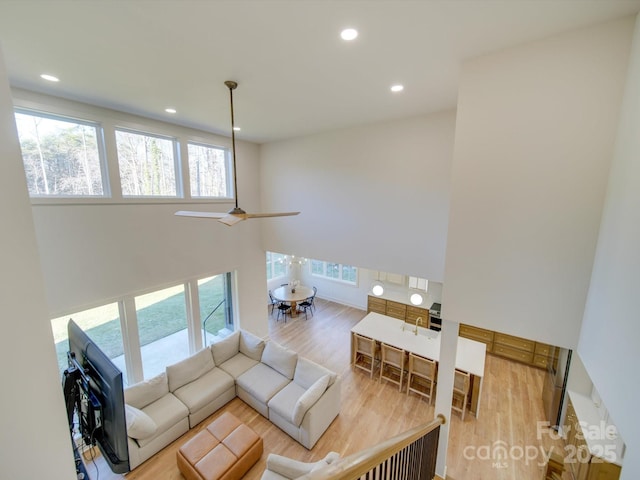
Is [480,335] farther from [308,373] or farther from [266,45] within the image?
[266,45]

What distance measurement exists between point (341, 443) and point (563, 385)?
3548mm

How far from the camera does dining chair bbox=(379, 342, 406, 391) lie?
5062 millimetres

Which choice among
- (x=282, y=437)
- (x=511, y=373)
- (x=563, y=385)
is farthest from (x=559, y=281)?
(x=511, y=373)

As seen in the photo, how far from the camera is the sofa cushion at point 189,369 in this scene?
4.32 m

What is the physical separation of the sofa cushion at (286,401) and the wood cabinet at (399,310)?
4.25 meters

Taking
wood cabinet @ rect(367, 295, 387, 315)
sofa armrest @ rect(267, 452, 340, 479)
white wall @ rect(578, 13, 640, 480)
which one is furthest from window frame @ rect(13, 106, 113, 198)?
wood cabinet @ rect(367, 295, 387, 315)

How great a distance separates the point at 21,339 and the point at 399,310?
7.83m

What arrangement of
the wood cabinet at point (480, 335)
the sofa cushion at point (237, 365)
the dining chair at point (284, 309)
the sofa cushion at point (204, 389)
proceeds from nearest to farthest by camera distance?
the sofa cushion at point (204, 389)
the sofa cushion at point (237, 365)
the wood cabinet at point (480, 335)
the dining chair at point (284, 309)

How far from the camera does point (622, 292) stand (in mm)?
1535

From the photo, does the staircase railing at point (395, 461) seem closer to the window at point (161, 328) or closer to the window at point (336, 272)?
the window at point (161, 328)

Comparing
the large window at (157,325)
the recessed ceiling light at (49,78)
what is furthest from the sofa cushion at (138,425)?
the recessed ceiling light at (49,78)

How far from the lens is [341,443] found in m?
3.94

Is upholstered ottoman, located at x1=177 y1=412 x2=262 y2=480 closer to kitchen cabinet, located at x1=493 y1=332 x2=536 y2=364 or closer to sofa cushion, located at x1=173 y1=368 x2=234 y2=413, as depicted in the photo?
sofa cushion, located at x1=173 y1=368 x2=234 y2=413

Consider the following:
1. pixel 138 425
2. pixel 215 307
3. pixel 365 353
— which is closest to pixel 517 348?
pixel 365 353
